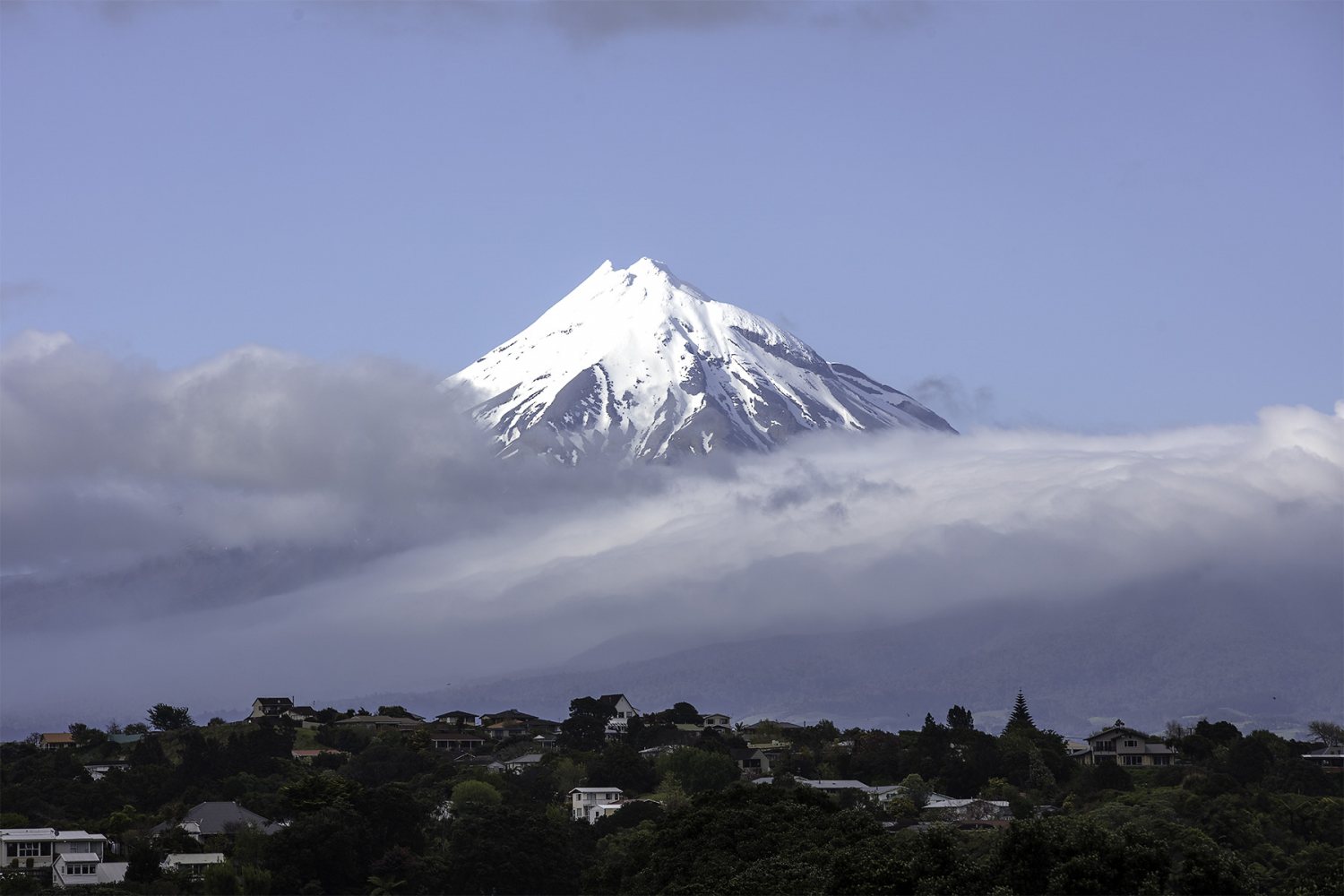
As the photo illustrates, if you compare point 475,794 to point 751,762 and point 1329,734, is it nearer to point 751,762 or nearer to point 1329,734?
point 751,762

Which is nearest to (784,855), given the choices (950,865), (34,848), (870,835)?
(870,835)

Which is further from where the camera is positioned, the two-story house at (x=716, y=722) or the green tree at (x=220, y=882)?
the two-story house at (x=716, y=722)

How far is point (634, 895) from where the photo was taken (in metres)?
63.4

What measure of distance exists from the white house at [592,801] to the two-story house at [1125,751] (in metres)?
28.1

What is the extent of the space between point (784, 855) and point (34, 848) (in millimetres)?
37799

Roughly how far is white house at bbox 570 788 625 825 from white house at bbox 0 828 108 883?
25324 millimetres

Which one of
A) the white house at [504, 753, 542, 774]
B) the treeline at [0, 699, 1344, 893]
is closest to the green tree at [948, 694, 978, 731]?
the treeline at [0, 699, 1344, 893]

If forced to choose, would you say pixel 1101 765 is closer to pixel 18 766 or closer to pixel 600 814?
pixel 600 814

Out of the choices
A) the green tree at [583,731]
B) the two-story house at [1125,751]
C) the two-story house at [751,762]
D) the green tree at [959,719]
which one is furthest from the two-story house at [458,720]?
the two-story house at [1125,751]

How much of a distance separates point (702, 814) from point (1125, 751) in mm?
54709

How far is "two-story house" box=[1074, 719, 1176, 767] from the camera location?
112875 millimetres

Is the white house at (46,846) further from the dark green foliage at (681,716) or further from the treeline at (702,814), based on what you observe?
the dark green foliage at (681,716)

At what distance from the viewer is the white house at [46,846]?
80250 mm

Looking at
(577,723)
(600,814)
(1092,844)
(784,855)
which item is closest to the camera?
(1092,844)
